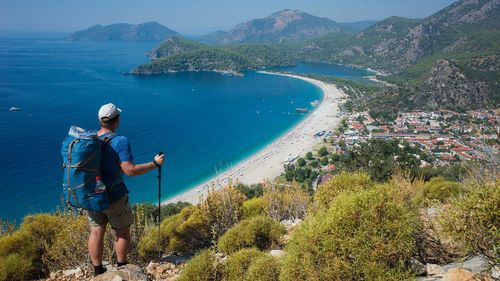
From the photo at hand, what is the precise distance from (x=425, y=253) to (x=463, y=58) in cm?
11461

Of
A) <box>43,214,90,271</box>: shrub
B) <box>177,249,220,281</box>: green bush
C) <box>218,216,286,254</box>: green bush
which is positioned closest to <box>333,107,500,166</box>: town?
<box>218,216,286,254</box>: green bush

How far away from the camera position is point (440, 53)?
Result: 400 feet

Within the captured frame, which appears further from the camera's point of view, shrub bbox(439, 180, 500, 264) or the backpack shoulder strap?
the backpack shoulder strap

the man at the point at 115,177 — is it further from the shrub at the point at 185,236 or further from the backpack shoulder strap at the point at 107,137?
the shrub at the point at 185,236

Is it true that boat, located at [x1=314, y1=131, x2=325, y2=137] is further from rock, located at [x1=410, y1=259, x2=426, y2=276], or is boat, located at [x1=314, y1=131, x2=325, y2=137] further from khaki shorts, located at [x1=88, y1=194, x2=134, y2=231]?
khaki shorts, located at [x1=88, y1=194, x2=134, y2=231]

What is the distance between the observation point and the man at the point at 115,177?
10.6 ft

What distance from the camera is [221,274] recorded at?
417cm

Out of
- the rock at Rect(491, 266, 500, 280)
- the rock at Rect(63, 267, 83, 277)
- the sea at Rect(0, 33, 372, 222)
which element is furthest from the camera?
the sea at Rect(0, 33, 372, 222)

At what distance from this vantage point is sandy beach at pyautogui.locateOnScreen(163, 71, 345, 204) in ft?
111

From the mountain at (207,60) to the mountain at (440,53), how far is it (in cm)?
3213

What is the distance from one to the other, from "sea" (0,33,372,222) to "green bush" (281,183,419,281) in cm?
810

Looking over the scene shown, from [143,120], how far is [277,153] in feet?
88.0

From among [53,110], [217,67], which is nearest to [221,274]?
[53,110]

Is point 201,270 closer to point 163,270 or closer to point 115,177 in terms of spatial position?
point 163,270
